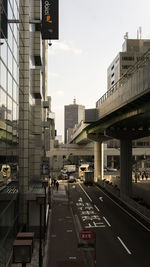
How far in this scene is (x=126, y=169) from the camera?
1813 inches

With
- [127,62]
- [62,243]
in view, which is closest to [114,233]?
[62,243]

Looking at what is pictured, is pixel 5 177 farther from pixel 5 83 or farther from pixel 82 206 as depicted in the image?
pixel 82 206

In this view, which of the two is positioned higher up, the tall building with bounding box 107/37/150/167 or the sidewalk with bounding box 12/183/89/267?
the tall building with bounding box 107/37/150/167

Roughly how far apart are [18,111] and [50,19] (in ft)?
40.5

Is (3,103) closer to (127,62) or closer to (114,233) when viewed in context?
(114,233)

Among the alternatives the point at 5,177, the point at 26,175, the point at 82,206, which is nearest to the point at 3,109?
the point at 5,177

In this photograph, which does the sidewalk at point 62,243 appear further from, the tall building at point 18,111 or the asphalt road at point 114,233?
the tall building at point 18,111

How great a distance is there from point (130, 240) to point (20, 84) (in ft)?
52.2

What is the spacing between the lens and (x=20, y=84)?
993 inches

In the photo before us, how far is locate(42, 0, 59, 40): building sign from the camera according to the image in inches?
1182

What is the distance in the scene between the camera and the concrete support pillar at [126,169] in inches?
1779

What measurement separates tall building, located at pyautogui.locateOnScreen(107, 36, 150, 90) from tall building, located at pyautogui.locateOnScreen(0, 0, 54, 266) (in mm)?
106052

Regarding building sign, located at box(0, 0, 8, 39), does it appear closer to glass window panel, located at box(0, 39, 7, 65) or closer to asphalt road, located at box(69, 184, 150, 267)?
glass window panel, located at box(0, 39, 7, 65)

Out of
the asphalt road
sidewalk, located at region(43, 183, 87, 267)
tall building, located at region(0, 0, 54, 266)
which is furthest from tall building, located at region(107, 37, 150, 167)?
tall building, located at region(0, 0, 54, 266)
